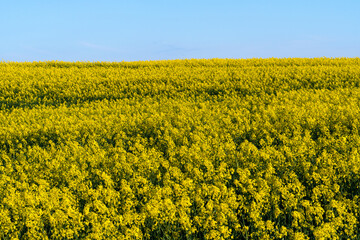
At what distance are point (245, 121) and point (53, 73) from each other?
18.5 metres

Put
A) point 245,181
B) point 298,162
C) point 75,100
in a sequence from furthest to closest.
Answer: point 75,100 < point 298,162 < point 245,181

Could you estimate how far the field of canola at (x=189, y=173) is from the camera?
15.3 feet

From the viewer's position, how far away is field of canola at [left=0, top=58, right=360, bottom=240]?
4.66 meters

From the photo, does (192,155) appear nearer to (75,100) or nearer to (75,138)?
(75,138)

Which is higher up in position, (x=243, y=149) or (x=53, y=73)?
(x=53, y=73)

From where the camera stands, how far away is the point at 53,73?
2452 centimetres

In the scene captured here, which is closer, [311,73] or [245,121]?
[245,121]

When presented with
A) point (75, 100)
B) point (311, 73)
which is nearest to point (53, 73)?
point (75, 100)

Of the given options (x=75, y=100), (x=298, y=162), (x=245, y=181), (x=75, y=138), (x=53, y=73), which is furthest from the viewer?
(x=53, y=73)

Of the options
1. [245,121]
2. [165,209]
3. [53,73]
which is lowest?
[165,209]

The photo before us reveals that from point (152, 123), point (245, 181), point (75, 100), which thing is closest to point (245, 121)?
point (152, 123)

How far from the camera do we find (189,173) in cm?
648

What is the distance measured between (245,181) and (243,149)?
1.71 m

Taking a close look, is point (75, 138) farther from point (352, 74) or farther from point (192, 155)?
point (352, 74)
